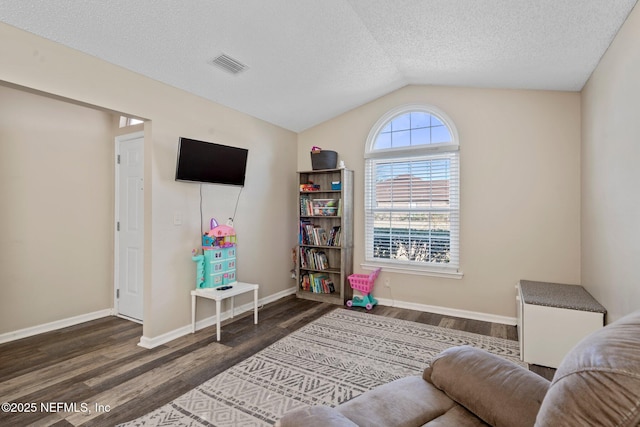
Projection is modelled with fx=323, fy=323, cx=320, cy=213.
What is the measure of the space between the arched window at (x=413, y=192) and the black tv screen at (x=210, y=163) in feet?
5.56

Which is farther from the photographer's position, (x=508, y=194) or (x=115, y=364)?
(x=508, y=194)

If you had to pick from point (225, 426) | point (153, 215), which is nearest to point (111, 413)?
point (225, 426)

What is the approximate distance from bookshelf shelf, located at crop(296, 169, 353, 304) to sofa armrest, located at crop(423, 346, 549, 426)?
2727 mm

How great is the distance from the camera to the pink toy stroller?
404 cm

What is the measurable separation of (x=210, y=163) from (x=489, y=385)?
2.95 meters

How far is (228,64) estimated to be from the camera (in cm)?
289

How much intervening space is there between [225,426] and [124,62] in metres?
2.76

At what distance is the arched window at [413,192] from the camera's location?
3.82m

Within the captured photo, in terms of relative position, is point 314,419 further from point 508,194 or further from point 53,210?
point 53,210

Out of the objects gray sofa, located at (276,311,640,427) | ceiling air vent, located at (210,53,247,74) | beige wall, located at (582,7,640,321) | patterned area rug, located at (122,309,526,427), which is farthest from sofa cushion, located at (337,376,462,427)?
ceiling air vent, located at (210,53,247,74)

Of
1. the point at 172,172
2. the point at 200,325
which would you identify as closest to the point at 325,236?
the point at 200,325

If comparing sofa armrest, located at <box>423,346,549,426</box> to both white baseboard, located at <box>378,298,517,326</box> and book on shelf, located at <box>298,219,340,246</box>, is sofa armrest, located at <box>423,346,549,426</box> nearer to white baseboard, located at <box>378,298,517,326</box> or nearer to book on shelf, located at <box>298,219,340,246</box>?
white baseboard, located at <box>378,298,517,326</box>

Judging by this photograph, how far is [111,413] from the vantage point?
196 centimetres

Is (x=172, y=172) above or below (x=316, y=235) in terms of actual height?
above
